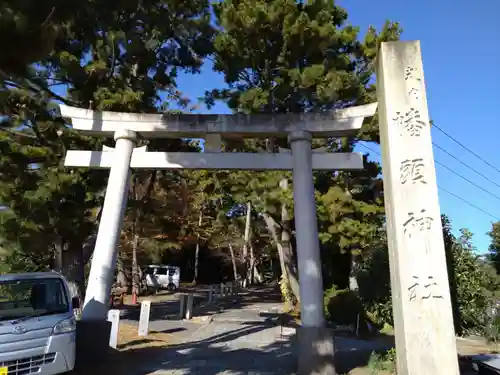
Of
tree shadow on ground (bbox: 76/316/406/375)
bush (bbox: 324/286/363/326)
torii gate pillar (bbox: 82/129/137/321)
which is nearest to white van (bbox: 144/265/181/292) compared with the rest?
bush (bbox: 324/286/363/326)

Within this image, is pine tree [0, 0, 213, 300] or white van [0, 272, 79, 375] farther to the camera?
pine tree [0, 0, 213, 300]

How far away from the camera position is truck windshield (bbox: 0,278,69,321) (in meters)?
5.99

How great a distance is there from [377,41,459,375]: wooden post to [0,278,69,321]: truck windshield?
4.89m

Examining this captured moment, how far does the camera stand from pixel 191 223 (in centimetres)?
2912

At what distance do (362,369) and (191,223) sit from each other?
75.1 feet

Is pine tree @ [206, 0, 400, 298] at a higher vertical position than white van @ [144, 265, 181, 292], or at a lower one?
higher

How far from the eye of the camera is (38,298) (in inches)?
243

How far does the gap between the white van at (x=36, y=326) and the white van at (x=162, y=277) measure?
24393mm

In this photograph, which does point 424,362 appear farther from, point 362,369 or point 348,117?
point 348,117

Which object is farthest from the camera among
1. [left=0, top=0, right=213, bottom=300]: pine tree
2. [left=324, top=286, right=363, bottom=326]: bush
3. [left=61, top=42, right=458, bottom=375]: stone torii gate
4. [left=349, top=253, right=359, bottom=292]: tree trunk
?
[left=349, top=253, right=359, bottom=292]: tree trunk

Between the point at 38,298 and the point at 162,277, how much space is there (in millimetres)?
25343

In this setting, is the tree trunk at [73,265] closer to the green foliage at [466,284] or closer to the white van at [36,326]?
the white van at [36,326]

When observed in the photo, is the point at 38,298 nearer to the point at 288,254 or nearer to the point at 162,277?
the point at 288,254

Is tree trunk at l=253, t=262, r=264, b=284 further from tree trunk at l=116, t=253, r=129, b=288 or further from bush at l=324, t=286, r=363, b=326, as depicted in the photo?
bush at l=324, t=286, r=363, b=326
